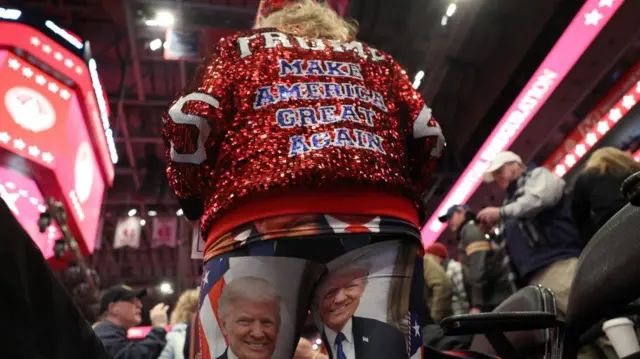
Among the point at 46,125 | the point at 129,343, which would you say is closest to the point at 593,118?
the point at 129,343

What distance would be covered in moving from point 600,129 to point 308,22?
4828 millimetres

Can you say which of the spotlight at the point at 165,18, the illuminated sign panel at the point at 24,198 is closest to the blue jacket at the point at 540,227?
the illuminated sign panel at the point at 24,198

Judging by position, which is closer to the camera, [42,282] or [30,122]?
[42,282]

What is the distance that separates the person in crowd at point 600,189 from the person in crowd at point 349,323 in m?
2.39

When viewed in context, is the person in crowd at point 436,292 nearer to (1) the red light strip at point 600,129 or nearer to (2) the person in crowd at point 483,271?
(2) the person in crowd at point 483,271

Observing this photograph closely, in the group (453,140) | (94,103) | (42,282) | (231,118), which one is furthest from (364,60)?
(453,140)

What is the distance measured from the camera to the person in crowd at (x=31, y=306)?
404mm

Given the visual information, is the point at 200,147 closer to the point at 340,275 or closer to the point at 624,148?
the point at 340,275

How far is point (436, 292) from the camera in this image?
367 cm

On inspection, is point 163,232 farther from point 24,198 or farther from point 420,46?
point 420,46

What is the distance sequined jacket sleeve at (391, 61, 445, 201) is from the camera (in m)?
1.42

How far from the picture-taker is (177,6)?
7570mm

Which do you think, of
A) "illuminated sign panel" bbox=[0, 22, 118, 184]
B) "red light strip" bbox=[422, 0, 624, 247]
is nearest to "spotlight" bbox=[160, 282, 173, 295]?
"illuminated sign panel" bbox=[0, 22, 118, 184]

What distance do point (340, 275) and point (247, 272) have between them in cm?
18
